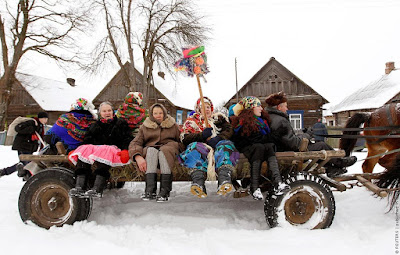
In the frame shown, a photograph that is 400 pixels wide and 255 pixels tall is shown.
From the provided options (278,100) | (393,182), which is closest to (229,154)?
(278,100)

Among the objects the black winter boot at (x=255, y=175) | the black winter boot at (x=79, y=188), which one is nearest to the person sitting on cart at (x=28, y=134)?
the black winter boot at (x=79, y=188)

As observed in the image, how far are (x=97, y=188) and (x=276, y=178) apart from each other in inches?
74.3

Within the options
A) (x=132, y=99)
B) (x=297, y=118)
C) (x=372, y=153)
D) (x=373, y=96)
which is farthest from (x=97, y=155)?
(x=373, y=96)

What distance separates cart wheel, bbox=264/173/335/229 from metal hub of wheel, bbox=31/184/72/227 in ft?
7.14

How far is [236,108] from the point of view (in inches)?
132

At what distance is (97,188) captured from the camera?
2.96m

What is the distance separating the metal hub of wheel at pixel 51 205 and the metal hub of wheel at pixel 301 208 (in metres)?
2.34

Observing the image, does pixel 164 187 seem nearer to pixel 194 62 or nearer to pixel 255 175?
pixel 255 175

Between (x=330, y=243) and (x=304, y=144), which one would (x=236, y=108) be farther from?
(x=330, y=243)

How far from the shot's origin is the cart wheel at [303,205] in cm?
284

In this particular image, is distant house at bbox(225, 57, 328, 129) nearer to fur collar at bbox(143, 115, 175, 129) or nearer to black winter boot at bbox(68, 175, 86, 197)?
fur collar at bbox(143, 115, 175, 129)

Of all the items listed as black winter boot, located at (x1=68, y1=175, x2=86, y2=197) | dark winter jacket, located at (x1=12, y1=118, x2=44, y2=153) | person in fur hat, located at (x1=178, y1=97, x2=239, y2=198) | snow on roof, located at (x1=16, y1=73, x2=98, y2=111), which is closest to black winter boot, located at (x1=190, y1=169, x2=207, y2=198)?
person in fur hat, located at (x1=178, y1=97, x2=239, y2=198)

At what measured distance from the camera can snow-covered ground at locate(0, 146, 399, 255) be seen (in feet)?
8.12

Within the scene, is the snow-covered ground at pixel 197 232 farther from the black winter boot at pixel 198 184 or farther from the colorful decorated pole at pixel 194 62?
the colorful decorated pole at pixel 194 62
